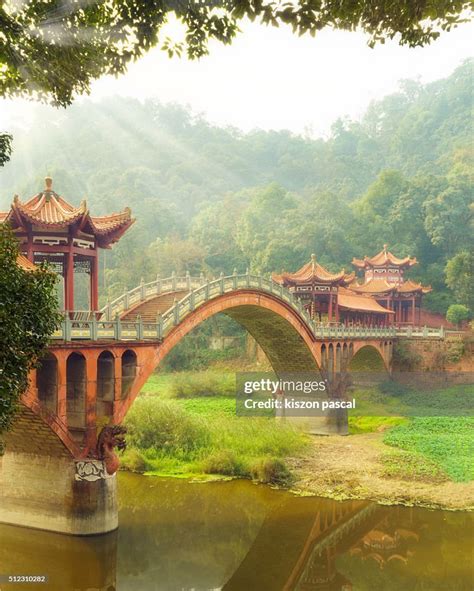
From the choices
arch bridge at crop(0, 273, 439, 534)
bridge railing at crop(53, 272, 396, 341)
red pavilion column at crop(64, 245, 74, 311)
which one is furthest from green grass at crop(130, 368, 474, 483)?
red pavilion column at crop(64, 245, 74, 311)

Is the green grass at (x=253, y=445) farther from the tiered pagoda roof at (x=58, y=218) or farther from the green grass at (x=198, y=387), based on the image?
the green grass at (x=198, y=387)

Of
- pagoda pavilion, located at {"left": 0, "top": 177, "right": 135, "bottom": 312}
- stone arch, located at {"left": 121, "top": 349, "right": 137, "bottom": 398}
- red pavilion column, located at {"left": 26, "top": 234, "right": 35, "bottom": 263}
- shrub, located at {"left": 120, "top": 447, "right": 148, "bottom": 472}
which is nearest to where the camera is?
pagoda pavilion, located at {"left": 0, "top": 177, "right": 135, "bottom": 312}

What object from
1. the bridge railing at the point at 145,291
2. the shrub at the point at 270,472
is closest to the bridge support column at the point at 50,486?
the bridge railing at the point at 145,291

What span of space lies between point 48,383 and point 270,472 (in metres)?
9.83

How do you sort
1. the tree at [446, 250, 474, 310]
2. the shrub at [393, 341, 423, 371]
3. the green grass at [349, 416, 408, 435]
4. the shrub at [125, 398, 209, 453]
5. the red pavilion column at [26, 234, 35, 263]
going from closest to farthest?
the red pavilion column at [26, 234, 35, 263] → the shrub at [125, 398, 209, 453] → the green grass at [349, 416, 408, 435] → the shrub at [393, 341, 423, 371] → the tree at [446, 250, 474, 310]

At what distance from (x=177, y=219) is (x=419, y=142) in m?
46.2

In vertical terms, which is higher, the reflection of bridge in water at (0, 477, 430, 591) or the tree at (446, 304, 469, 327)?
the tree at (446, 304, 469, 327)

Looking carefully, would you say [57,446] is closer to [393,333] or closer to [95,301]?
[95,301]

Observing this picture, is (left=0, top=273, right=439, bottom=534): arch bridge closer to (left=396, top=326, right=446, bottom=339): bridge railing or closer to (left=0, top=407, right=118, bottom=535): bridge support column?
(left=0, top=407, right=118, bottom=535): bridge support column

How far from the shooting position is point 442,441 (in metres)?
25.4

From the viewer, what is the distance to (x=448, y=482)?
2012 cm

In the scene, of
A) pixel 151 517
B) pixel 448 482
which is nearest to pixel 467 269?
pixel 448 482

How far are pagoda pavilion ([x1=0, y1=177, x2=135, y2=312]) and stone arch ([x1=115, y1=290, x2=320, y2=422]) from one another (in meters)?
3.79

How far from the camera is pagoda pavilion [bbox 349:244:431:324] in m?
47.2
